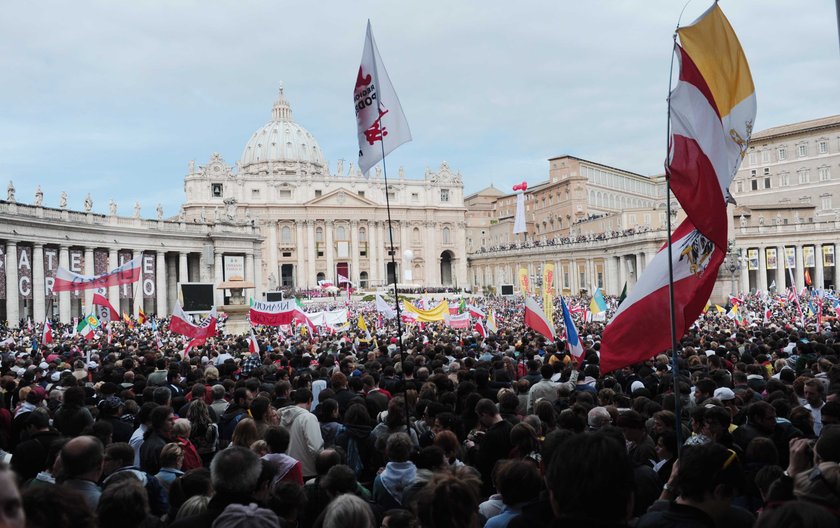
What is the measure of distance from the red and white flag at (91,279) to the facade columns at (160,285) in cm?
2959

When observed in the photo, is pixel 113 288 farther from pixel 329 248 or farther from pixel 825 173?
pixel 825 173

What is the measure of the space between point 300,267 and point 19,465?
10218 centimetres

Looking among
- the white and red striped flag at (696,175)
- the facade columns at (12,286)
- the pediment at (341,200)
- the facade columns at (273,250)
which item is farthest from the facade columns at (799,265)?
the facade columns at (273,250)

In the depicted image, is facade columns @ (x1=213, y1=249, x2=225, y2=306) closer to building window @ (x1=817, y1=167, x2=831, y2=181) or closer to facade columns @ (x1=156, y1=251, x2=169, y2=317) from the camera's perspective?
facade columns @ (x1=156, y1=251, x2=169, y2=317)

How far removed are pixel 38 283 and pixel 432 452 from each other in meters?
46.5

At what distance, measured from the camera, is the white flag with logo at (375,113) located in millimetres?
10906

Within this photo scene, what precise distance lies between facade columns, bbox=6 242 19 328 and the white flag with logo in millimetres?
38620

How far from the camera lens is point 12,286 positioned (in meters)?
42.2

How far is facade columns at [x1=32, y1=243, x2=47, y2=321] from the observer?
43875 millimetres

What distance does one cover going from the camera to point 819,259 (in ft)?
211

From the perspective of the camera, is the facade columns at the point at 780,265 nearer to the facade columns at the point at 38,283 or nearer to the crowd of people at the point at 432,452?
the crowd of people at the point at 432,452

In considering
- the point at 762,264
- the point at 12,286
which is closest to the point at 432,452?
the point at 12,286

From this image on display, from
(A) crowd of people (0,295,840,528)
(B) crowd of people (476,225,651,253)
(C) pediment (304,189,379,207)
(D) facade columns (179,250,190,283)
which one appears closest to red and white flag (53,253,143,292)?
(A) crowd of people (0,295,840,528)

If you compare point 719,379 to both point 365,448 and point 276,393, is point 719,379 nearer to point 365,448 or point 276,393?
point 365,448
